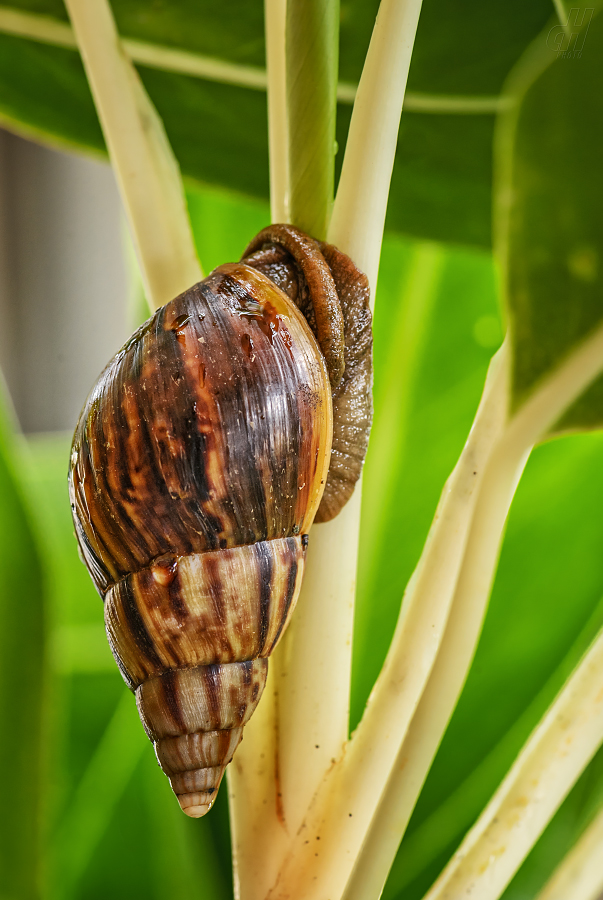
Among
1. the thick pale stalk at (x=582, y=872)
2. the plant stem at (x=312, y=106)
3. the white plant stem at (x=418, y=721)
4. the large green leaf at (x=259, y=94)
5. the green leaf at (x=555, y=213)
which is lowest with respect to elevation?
the thick pale stalk at (x=582, y=872)

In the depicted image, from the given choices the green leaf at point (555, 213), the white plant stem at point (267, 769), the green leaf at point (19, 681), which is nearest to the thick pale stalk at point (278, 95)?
the white plant stem at point (267, 769)

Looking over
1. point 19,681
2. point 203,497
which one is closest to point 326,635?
point 203,497

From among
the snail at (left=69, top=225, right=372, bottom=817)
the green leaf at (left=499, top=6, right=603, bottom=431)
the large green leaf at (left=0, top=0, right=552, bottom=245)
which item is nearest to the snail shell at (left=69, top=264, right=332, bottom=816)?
the snail at (left=69, top=225, right=372, bottom=817)

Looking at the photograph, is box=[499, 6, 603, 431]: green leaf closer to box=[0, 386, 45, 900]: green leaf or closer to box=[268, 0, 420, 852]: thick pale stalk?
box=[268, 0, 420, 852]: thick pale stalk

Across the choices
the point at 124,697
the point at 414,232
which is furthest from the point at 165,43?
the point at 124,697

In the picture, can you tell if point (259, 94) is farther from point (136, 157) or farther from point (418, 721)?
point (418, 721)

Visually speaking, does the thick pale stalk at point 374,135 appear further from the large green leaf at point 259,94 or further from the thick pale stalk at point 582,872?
the thick pale stalk at point 582,872
